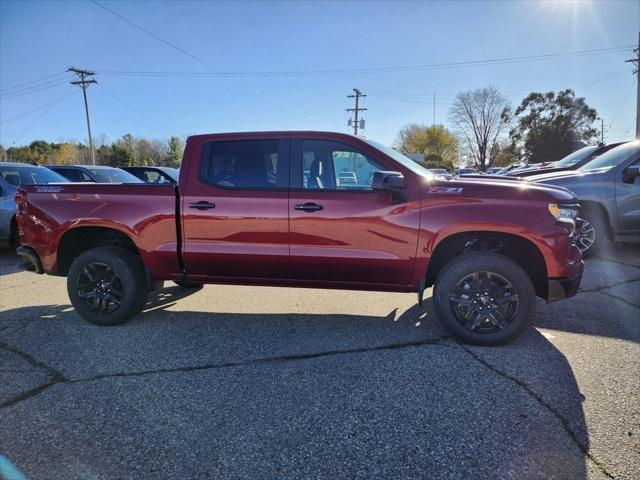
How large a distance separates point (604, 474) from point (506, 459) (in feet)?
1.55

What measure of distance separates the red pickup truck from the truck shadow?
433 mm

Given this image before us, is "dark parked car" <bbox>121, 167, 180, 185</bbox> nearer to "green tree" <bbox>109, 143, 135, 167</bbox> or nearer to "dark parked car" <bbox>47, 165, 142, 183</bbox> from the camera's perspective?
"dark parked car" <bbox>47, 165, 142, 183</bbox>

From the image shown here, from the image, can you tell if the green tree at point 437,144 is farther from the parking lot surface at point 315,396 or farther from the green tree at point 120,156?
the parking lot surface at point 315,396

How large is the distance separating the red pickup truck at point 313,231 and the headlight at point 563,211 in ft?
0.06

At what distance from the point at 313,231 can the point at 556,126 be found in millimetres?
58949

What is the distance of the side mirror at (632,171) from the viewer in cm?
650

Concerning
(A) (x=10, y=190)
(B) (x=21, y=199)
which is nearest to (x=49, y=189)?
(B) (x=21, y=199)

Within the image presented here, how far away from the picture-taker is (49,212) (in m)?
4.34

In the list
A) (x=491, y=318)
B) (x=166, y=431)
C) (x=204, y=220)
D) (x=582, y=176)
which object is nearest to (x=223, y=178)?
(x=204, y=220)

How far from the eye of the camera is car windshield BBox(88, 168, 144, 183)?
34.7 feet

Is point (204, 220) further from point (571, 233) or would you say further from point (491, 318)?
point (571, 233)

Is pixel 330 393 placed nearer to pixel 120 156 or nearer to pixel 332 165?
pixel 332 165

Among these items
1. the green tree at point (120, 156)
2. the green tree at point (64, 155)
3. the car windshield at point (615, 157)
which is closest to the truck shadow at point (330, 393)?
the car windshield at point (615, 157)

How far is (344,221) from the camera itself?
383 cm
